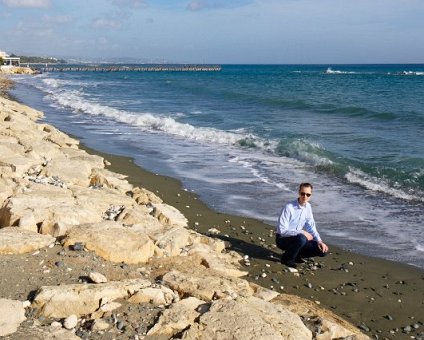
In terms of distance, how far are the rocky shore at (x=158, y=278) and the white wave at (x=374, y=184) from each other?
400 centimetres

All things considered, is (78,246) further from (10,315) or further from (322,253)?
(322,253)

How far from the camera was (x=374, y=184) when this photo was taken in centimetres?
1190

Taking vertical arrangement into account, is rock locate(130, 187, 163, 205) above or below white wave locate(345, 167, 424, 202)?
above

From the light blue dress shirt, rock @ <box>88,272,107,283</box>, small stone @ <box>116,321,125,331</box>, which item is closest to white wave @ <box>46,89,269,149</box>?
the light blue dress shirt

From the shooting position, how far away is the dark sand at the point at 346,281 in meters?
5.51

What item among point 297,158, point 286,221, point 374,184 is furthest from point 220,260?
point 297,158

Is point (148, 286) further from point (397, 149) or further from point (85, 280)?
point (397, 149)

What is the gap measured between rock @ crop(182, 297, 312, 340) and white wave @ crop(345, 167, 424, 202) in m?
7.16

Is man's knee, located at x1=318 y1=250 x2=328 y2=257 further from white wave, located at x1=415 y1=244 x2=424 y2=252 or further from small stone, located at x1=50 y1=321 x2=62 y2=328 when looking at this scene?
small stone, located at x1=50 y1=321 x2=62 y2=328

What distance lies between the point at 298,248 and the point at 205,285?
7.07ft

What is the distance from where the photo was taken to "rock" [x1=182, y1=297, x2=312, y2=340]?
13.5ft

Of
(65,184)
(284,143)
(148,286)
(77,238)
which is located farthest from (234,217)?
(284,143)

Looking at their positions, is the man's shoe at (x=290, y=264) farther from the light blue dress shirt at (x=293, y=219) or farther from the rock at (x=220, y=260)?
the rock at (x=220, y=260)

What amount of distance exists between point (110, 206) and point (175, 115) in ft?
65.7
